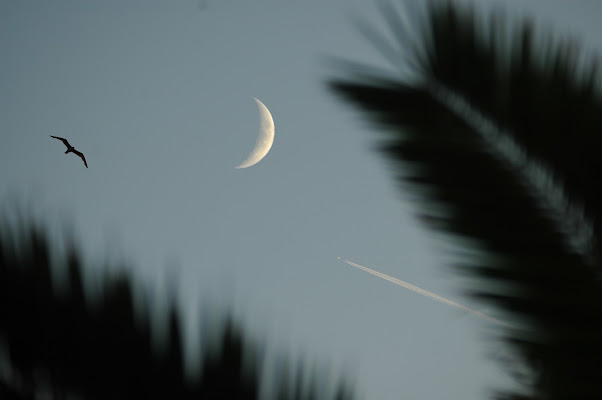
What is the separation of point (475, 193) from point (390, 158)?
0.26 m

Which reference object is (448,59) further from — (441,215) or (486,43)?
(441,215)

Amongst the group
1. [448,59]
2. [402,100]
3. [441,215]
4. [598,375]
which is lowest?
[598,375]

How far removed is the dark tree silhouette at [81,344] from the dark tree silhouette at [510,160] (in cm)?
75

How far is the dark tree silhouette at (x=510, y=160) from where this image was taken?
160 cm

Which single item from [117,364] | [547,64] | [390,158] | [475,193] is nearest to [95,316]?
[117,364]

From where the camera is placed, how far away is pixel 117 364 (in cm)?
123

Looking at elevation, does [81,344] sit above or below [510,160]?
below

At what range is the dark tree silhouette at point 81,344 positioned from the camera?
1171 millimetres

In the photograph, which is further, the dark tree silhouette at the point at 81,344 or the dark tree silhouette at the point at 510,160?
the dark tree silhouette at the point at 510,160

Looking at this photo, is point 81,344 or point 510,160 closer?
point 81,344

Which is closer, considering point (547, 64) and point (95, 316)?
point (95, 316)

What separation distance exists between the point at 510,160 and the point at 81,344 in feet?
4.03

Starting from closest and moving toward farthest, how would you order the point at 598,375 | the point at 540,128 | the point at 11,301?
the point at 11,301 → the point at 598,375 → the point at 540,128

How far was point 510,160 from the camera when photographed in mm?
1718
